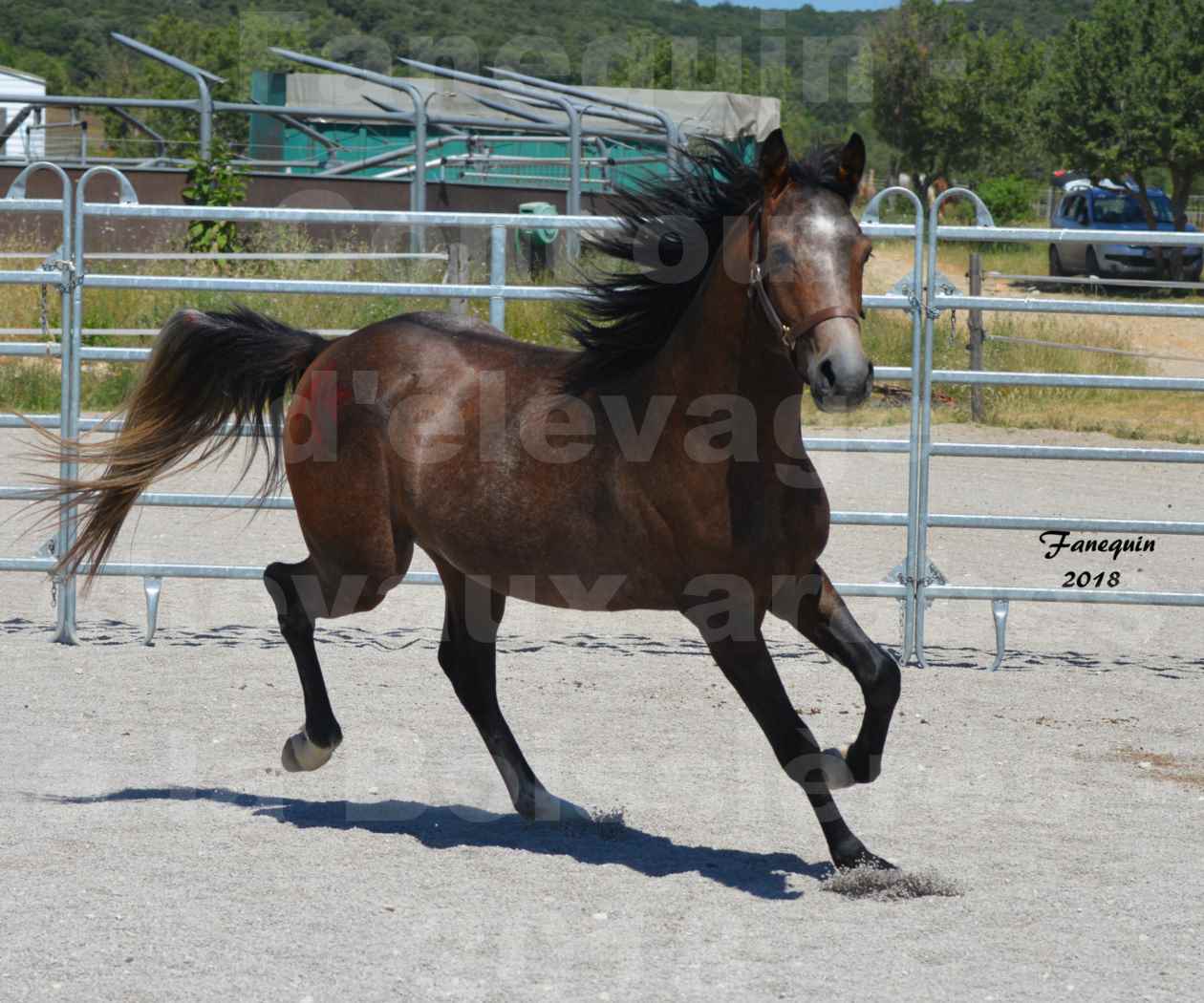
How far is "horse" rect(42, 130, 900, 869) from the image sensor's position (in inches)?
139

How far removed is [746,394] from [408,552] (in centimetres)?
125

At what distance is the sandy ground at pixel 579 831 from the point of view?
3131 millimetres

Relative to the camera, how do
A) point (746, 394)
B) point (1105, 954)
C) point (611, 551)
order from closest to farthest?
1. point (1105, 954)
2. point (746, 394)
3. point (611, 551)

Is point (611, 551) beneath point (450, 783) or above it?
above

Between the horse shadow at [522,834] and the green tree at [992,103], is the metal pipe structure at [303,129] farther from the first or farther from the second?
the green tree at [992,103]

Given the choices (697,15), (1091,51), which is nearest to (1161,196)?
(1091,51)

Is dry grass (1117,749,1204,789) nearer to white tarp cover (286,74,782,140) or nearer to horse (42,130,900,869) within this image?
horse (42,130,900,869)

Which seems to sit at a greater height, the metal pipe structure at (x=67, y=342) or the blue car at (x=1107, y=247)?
the blue car at (x=1107, y=247)

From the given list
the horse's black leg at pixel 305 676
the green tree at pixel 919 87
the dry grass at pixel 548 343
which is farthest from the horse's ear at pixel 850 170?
the green tree at pixel 919 87

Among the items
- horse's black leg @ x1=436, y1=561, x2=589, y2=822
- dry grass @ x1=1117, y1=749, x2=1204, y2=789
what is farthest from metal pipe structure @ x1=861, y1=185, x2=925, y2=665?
horse's black leg @ x1=436, y1=561, x2=589, y2=822

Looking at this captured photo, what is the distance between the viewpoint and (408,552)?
4.43 meters

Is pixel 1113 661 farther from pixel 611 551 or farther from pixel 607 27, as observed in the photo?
pixel 607 27

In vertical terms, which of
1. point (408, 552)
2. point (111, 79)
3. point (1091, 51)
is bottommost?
point (408, 552)

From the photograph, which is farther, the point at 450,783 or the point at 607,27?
the point at 607,27
